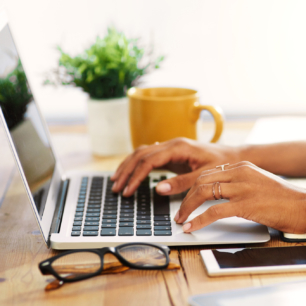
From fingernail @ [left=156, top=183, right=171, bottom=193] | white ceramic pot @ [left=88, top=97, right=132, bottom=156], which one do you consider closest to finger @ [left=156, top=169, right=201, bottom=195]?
fingernail @ [left=156, top=183, right=171, bottom=193]

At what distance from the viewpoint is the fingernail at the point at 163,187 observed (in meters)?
0.69

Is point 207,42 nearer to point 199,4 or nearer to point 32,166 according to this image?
point 199,4

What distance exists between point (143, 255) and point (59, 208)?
9.0 inches

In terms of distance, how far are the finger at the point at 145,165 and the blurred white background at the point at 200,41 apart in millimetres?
632

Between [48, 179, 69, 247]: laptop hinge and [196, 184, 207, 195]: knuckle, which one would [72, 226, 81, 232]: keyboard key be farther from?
[196, 184, 207, 195]: knuckle

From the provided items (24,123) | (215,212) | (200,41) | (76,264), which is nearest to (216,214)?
(215,212)

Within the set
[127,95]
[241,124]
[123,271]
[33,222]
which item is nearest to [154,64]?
[127,95]

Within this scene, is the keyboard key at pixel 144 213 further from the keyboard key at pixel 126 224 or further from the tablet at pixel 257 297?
the tablet at pixel 257 297

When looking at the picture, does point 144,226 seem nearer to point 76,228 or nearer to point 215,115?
point 76,228

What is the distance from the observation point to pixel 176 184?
70cm

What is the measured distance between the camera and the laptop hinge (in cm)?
60

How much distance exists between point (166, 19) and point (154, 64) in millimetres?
416

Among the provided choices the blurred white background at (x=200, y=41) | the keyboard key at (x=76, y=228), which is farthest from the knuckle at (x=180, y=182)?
the blurred white background at (x=200, y=41)

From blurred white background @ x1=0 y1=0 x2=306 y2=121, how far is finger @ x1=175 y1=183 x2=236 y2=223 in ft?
2.67
